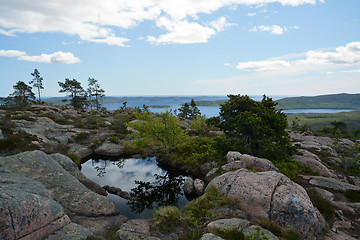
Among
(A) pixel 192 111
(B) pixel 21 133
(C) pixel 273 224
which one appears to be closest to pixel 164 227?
(C) pixel 273 224

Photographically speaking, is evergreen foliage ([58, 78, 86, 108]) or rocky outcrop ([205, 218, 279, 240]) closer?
rocky outcrop ([205, 218, 279, 240])

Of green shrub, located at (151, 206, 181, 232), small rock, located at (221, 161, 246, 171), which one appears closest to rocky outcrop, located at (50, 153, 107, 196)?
green shrub, located at (151, 206, 181, 232)

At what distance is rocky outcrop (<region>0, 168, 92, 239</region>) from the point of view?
7785mm

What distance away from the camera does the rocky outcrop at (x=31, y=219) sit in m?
7.79

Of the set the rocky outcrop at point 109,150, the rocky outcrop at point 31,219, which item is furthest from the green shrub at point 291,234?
the rocky outcrop at point 109,150

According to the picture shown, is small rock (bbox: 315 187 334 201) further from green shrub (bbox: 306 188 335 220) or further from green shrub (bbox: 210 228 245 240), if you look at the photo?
green shrub (bbox: 210 228 245 240)

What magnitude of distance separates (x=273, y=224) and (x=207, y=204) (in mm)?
4486

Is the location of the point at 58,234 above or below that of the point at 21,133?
below

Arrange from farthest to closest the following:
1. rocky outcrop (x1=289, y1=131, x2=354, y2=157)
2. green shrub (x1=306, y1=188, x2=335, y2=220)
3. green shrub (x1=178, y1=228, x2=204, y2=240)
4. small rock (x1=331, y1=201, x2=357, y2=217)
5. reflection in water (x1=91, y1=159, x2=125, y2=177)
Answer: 1. rocky outcrop (x1=289, y1=131, x2=354, y2=157)
2. reflection in water (x1=91, y1=159, x2=125, y2=177)
3. small rock (x1=331, y1=201, x2=357, y2=217)
4. green shrub (x1=306, y1=188, x2=335, y2=220)
5. green shrub (x1=178, y1=228, x2=204, y2=240)

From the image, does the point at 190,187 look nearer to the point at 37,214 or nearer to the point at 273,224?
the point at 273,224

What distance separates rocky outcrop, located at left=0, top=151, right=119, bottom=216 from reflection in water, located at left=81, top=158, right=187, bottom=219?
2710 millimetres

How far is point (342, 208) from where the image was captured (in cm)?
1372

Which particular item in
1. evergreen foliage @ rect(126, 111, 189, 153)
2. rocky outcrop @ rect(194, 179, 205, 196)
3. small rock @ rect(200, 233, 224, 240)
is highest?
evergreen foliage @ rect(126, 111, 189, 153)

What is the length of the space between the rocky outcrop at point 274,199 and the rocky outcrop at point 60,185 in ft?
31.6
